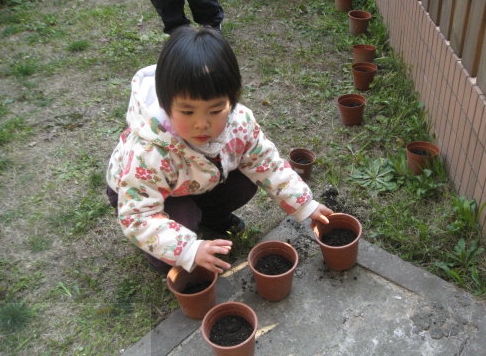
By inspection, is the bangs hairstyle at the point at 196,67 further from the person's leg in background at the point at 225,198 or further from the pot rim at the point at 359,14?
the pot rim at the point at 359,14

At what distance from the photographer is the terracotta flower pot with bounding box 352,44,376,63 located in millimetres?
4035

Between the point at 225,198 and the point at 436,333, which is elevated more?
the point at 225,198

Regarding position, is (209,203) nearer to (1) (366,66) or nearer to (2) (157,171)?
(2) (157,171)

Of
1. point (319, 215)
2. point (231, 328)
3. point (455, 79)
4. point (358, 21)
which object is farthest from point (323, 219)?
point (358, 21)

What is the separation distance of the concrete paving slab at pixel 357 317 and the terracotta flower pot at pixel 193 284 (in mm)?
87

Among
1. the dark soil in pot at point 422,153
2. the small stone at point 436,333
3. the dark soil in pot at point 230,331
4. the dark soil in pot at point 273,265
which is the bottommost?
the small stone at point 436,333

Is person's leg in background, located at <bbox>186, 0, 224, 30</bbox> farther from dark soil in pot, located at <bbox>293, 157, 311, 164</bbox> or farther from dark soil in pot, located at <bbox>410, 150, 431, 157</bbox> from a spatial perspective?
dark soil in pot, located at <bbox>410, 150, 431, 157</bbox>

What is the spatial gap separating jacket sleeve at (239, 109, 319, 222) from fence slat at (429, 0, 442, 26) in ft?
5.27

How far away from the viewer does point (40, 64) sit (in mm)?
4855

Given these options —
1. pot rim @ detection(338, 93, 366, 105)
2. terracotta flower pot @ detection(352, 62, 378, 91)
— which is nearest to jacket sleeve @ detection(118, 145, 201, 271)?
pot rim @ detection(338, 93, 366, 105)

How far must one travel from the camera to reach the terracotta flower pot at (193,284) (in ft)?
6.64

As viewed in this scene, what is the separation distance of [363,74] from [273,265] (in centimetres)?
215

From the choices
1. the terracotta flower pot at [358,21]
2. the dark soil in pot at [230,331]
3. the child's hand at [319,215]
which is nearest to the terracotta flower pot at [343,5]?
the terracotta flower pot at [358,21]

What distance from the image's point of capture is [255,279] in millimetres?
2143
